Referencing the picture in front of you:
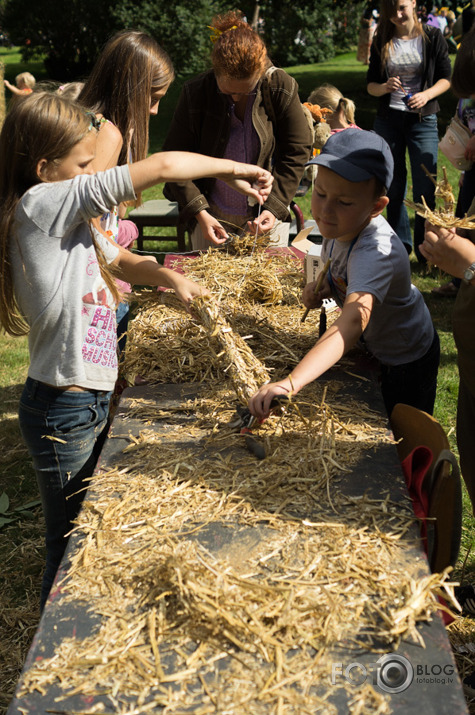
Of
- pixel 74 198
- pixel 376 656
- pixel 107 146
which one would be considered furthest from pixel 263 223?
pixel 376 656

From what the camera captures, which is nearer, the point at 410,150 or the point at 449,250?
the point at 449,250

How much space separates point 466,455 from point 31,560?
7.58ft

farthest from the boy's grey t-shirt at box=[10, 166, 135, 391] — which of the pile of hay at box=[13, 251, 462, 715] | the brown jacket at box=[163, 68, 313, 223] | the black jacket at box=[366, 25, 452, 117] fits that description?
the black jacket at box=[366, 25, 452, 117]

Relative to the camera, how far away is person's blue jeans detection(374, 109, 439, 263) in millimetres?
7512

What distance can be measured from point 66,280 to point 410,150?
605 centimetres

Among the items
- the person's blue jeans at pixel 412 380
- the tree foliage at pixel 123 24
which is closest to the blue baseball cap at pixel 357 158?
the person's blue jeans at pixel 412 380

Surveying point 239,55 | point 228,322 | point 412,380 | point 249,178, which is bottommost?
point 412,380

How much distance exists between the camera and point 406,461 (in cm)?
246

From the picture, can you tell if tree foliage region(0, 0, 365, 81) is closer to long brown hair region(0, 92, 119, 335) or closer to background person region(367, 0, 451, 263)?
background person region(367, 0, 451, 263)

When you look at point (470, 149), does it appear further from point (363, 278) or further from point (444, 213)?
point (363, 278)

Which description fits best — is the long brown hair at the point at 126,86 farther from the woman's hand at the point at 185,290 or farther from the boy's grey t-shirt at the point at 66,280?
the boy's grey t-shirt at the point at 66,280

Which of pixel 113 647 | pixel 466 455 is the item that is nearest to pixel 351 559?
pixel 113 647

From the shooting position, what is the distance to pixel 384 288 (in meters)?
2.66

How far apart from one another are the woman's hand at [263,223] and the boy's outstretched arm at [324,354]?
6.14 ft
